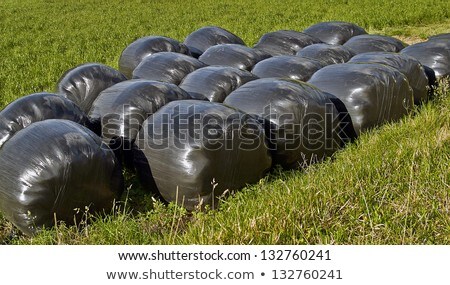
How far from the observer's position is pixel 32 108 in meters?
5.01

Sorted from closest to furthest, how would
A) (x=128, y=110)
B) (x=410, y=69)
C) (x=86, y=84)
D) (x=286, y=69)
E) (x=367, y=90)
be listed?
1. (x=128, y=110)
2. (x=367, y=90)
3. (x=86, y=84)
4. (x=286, y=69)
5. (x=410, y=69)

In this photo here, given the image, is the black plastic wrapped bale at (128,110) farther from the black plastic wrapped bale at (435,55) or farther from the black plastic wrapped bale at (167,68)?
the black plastic wrapped bale at (435,55)

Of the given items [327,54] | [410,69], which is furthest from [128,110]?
[410,69]

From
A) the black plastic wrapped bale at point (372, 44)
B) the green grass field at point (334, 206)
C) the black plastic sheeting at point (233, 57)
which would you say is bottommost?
the green grass field at point (334, 206)

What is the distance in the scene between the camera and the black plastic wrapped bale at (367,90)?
588cm

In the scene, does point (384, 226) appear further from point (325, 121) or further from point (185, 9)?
point (185, 9)

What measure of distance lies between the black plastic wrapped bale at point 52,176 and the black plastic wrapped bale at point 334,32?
275 inches

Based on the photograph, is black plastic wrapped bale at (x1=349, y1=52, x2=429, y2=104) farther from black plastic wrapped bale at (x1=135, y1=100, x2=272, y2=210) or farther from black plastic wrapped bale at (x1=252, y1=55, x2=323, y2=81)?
black plastic wrapped bale at (x1=135, y1=100, x2=272, y2=210)

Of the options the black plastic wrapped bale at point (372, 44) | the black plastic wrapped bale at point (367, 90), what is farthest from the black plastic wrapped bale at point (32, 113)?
the black plastic wrapped bale at point (372, 44)

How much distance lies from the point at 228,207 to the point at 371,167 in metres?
1.27

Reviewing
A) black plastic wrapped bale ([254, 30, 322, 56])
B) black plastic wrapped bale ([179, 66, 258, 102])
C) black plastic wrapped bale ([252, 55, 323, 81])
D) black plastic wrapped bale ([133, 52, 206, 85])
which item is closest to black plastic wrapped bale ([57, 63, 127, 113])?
black plastic wrapped bale ([133, 52, 206, 85])

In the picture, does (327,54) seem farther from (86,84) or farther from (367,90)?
(86,84)

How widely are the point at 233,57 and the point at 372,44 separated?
2.75m

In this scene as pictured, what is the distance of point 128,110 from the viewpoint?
533 centimetres
